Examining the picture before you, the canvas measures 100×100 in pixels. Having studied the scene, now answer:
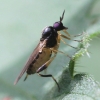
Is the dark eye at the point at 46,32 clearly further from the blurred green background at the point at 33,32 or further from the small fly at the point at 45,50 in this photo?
the blurred green background at the point at 33,32

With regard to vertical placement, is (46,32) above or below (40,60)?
above

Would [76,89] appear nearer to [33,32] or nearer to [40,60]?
[40,60]

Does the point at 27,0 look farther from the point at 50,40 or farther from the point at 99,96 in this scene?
the point at 99,96

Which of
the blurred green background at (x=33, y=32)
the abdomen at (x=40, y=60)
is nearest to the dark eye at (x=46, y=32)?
the abdomen at (x=40, y=60)

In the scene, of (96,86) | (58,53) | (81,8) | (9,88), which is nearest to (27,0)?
(81,8)

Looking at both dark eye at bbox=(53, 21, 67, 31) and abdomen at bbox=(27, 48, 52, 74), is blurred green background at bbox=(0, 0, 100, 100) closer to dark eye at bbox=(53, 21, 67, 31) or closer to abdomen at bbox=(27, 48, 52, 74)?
abdomen at bbox=(27, 48, 52, 74)

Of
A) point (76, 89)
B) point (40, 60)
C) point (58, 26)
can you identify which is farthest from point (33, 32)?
point (76, 89)

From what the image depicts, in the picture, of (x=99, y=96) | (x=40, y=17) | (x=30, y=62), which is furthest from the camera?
(x=40, y=17)

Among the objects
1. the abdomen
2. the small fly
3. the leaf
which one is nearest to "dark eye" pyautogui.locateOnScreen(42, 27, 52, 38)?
the small fly
